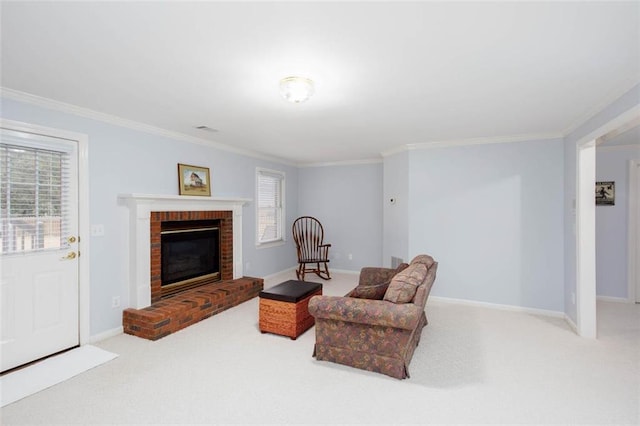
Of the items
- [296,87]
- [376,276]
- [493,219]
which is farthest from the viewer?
[493,219]

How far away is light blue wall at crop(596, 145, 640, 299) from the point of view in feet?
15.2

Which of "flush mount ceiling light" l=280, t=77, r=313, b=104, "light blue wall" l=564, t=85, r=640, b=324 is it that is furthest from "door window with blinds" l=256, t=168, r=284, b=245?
"light blue wall" l=564, t=85, r=640, b=324

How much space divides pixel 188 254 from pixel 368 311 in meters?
2.90

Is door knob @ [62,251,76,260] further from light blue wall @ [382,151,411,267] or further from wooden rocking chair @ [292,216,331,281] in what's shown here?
light blue wall @ [382,151,411,267]

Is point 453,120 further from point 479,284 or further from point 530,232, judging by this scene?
point 479,284

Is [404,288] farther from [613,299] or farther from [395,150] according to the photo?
[613,299]

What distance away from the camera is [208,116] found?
3346 millimetres

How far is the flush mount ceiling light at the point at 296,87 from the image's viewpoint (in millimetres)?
2314

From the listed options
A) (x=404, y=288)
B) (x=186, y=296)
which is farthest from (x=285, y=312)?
(x=186, y=296)

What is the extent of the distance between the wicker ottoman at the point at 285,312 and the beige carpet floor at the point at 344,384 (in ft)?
0.33

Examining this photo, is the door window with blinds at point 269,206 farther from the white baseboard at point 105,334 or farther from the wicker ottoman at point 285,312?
the white baseboard at point 105,334

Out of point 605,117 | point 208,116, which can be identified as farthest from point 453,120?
point 208,116

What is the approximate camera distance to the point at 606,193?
4.72 metres

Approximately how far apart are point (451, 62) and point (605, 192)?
14.2ft
